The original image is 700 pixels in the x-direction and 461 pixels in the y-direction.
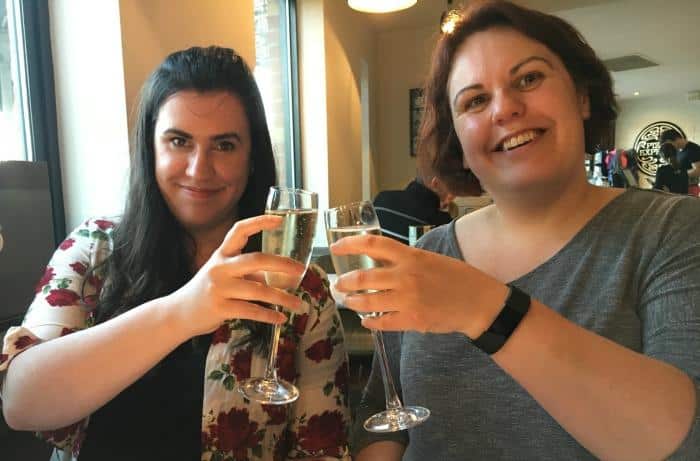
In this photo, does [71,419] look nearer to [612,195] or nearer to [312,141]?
[612,195]

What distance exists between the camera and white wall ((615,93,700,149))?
10.0 meters

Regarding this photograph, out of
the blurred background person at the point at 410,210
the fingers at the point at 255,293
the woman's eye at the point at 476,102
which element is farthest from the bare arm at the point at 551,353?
the blurred background person at the point at 410,210

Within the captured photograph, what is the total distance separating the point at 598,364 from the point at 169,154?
92cm

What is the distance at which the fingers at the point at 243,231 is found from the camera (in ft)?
2.15

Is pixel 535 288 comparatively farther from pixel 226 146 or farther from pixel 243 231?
pixel 226 146

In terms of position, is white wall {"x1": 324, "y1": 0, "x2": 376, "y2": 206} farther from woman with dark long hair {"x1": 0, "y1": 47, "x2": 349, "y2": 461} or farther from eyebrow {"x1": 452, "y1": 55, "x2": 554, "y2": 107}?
eyebrow {"x1": 452, "y1": 55, "x2": 554, "y2": 107}

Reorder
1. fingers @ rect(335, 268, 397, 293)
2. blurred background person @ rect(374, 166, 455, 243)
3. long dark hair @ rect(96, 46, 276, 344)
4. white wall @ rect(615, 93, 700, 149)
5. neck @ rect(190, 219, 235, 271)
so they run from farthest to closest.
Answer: white wall @ rect(615, 93, 700, 149) < blurred background person @ rect(374, 166, 455, 243) < neck @ rect(190, 219, 235, 271) < long dark hair @ rect(96, 46, 276, 344) < fingers @ rect(335, 268, 397, 293)

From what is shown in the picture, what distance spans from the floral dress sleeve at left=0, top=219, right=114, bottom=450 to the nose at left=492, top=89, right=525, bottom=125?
903mm

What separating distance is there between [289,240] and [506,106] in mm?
482

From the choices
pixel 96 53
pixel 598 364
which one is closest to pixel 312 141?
pixel 96 53

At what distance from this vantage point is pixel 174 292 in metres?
0.87

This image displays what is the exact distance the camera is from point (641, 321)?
0.80 meters

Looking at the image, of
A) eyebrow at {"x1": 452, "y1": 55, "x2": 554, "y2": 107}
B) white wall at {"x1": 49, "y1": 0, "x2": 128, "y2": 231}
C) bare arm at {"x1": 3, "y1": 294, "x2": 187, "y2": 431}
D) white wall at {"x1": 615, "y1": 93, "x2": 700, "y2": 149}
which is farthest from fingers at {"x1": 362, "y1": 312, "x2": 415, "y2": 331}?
white wall at {"x1": 615, "y1": 93, "x2": 700, "y2": 149}

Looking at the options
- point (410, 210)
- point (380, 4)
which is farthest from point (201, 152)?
point (380, 4)
